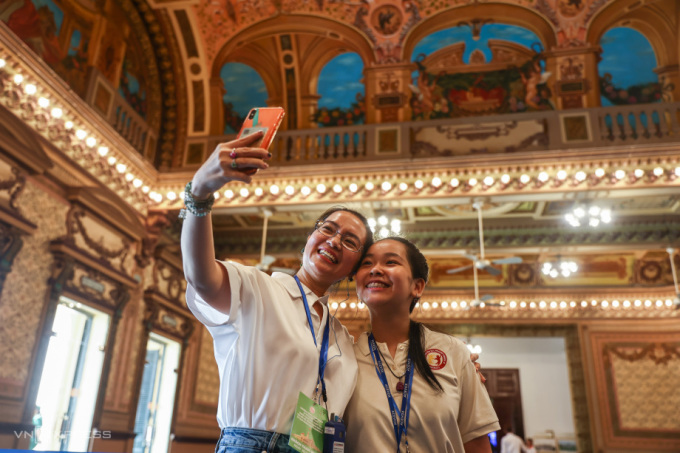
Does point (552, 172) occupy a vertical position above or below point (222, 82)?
below

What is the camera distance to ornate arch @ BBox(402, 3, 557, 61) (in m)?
9.34

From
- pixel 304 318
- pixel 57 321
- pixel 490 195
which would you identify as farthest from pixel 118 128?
pixel 304 318

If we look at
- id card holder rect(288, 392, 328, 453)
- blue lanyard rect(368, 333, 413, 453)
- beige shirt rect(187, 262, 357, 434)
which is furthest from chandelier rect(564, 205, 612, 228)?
id card holder rect(288, 392, 328, 453)

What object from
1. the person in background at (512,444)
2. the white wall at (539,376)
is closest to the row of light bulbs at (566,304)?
the white wall at (539,376)

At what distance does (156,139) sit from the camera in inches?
385

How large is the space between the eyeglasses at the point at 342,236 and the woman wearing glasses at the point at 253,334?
0.75 ft

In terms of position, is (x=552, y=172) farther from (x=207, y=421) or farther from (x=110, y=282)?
(x=207, y=421)

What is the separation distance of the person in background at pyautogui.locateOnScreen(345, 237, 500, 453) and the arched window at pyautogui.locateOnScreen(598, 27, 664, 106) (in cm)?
912

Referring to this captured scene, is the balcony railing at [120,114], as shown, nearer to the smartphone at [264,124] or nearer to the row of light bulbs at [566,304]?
the row of light bulbs at [566,304]

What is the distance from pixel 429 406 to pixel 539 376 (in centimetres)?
1554

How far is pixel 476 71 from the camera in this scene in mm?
10156

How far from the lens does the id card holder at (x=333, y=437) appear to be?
5.30 feet

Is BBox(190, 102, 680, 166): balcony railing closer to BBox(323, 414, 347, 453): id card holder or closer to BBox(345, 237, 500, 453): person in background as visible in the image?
BBox(345, 237, 500, 453): person in background

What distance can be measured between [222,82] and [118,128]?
2.45 m
